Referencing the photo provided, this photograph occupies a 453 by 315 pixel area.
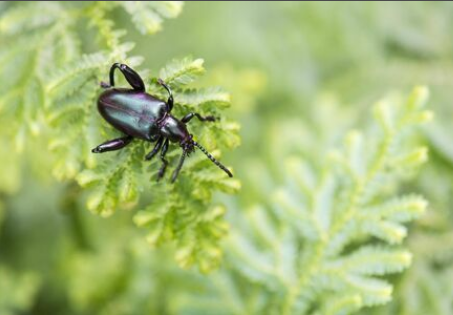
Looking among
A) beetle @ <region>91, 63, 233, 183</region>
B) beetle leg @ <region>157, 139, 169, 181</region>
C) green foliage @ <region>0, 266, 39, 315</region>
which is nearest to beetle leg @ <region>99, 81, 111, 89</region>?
beetle @ <region>91, 63, 233, 183</region>

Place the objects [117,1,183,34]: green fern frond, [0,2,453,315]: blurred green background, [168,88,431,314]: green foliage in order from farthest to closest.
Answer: [0,2,453,315]: blurred green background < [168,88,431,314]: green foliage < [117,1,183,34]: green fern frond

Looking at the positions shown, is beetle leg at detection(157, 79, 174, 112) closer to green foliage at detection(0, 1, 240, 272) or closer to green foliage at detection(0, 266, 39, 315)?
green foliage at detection(0, 1, 240, 272)

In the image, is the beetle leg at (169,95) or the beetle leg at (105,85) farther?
the beetle leg at (105,85)

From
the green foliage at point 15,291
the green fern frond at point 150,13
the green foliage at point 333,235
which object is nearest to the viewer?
the green fern frond at point 150,13

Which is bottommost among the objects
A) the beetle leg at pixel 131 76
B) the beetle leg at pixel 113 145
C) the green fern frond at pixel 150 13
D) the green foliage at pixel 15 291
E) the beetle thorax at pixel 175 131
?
the green foliage at pixel 15 291

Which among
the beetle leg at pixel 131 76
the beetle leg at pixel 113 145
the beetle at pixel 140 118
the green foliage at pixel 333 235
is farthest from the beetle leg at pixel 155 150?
the green foliage at pixel 333 235

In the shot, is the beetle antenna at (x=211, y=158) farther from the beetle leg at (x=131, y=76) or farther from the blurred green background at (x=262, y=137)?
Answer: the blurred green background at (x=262, y=137)

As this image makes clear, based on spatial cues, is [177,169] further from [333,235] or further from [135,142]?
[333,235]

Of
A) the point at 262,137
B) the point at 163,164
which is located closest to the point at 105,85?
the point at 163,164
